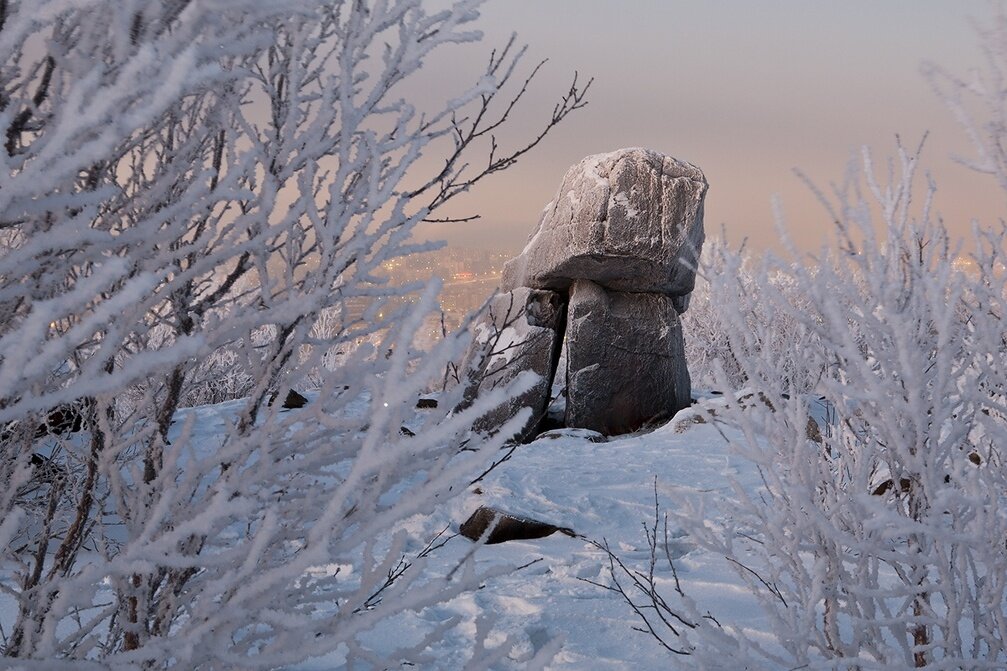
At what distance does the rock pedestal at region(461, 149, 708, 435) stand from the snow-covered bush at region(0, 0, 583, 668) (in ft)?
26.5

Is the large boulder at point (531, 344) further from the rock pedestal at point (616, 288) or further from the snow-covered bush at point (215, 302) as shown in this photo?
the snow-covered bush at point (215, 302)

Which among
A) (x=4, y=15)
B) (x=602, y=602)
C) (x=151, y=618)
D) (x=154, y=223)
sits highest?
(x=4, y=15)

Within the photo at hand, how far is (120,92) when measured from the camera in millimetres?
661

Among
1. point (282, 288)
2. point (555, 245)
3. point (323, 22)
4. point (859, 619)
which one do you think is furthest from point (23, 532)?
point (555, 245)

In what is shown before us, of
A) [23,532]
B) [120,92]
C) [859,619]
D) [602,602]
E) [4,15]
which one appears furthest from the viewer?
[23,532]

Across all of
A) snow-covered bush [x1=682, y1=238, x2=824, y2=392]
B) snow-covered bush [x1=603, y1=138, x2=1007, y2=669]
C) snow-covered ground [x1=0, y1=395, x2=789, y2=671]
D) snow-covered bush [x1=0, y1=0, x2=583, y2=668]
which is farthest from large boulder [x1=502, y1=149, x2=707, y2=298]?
snow-covered bush [x1=0, y1=0, x2=583, y2=668]

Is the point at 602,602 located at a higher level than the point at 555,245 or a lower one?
lower

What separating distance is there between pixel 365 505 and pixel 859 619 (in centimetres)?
125

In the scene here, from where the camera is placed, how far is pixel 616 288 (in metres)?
10.3

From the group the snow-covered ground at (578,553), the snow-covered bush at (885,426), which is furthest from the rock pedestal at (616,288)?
the snow-covered bush at (885,426)

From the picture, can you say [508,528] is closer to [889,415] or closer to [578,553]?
[578,553]

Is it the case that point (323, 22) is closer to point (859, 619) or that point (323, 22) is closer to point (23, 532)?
point (859, 619)

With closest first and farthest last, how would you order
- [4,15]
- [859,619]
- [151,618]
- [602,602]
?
[4,15]
[151,618]
[859,619]
[602,602]

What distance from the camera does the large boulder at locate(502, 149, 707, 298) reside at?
965cm
